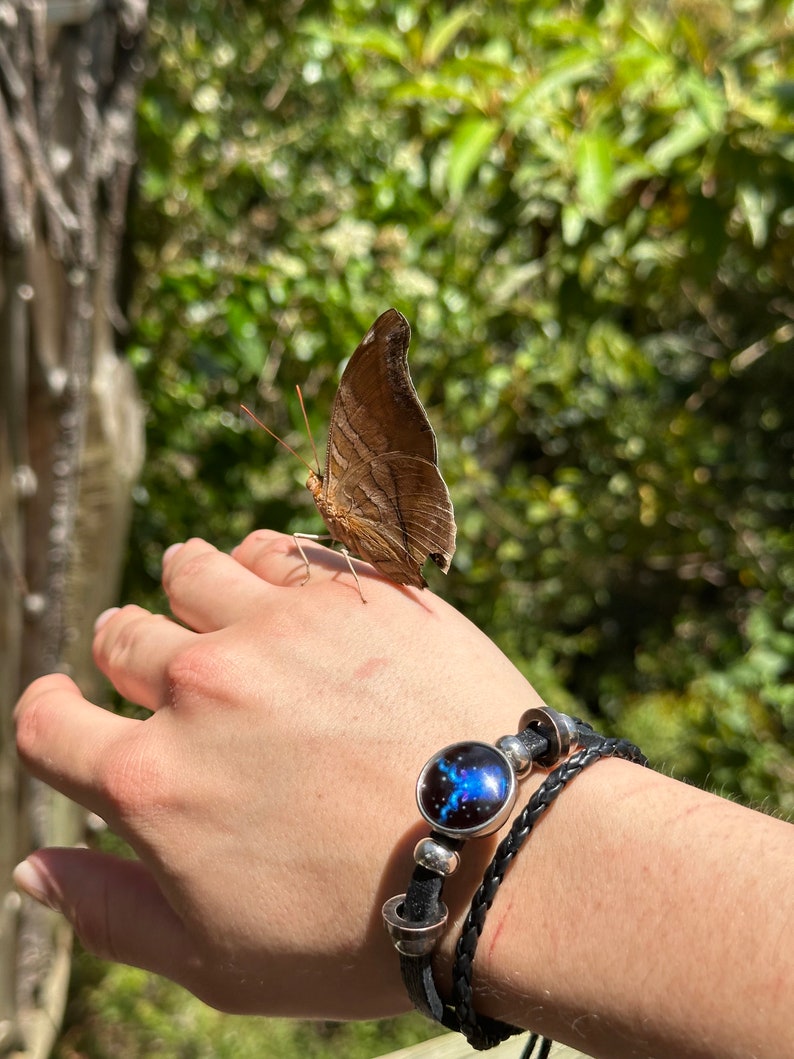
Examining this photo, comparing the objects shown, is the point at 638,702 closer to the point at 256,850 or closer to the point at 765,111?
the point at 765,111

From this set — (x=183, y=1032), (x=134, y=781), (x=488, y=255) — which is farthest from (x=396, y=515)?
(x=183, y=1032)

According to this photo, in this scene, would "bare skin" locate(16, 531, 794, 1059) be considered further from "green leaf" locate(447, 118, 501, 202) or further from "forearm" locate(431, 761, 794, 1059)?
"green leaf" locate(447, 118, 501, 202)

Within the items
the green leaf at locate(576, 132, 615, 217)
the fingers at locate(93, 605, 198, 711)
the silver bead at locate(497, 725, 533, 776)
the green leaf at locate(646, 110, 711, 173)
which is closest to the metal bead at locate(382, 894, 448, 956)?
the silver bead at locate(497, 725, 533, 776)

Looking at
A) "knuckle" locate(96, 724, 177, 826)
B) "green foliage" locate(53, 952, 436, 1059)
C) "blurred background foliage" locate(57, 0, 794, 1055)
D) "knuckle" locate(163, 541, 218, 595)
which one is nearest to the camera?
"knuckle" locate(96, 724, 177, 826)

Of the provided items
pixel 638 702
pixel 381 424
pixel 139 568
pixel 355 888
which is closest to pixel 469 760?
pixel 355 888

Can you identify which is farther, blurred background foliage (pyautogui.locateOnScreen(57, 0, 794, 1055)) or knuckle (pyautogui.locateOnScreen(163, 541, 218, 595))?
blurred background foliage (pyautogui.locateOnScreen(57, 0, 794, 1055))

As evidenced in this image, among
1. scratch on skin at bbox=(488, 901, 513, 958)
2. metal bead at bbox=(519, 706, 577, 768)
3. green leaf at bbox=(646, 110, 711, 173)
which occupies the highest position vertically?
green leaf at bbox=(646, 110, 711, 173)

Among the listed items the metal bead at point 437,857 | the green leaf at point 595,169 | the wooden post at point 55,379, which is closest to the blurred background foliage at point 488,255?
the green leaf at point 595,169
